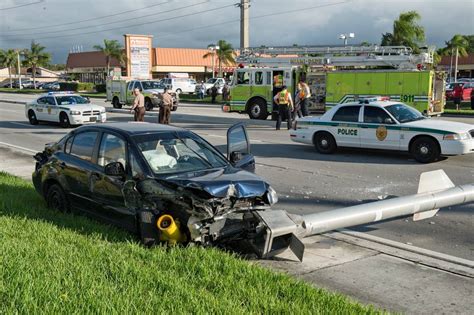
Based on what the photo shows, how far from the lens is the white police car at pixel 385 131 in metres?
12.1

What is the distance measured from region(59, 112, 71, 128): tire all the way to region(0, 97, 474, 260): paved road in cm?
385

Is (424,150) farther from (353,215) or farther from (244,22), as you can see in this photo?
(244,22)

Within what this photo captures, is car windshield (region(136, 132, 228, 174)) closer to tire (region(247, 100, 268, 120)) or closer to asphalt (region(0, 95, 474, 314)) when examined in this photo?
asphalt (region(0, 95, 474, 314))

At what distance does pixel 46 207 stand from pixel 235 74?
1814 centimetres

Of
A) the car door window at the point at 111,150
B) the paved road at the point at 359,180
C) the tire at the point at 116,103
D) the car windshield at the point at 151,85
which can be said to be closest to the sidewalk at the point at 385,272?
the paved road at the point at 359,180

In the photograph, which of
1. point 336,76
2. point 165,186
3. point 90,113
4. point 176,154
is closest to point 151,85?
point 90,113

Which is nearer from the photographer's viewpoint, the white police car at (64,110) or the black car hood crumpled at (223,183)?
the black car hood crumpled at (223,183)

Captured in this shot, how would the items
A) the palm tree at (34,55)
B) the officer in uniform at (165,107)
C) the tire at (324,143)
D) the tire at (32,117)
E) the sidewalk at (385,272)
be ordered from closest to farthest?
1. the sidewalk at (385,272)
2. the tire at (324,143)
3. the officer in uniform at (165,107)
4. the tire at (32,117)
5. the palm tree at (34,55)

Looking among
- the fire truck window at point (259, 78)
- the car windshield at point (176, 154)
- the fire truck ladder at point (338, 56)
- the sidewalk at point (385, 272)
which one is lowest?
the sidewalk at point (385, 272)

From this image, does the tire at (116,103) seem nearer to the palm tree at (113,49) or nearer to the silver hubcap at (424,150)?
the silver hubcap at (424,150)

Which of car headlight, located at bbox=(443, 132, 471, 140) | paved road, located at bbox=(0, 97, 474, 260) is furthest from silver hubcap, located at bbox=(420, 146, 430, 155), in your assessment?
car headlight, located at bbox=(443, 132, 471, 140)

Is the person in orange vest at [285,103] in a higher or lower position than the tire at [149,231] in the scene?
higher

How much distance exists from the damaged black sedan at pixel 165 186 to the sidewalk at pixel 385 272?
0.52 metres

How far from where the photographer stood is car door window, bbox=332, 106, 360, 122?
1362 centimetres
